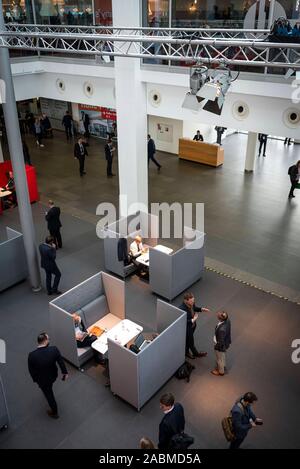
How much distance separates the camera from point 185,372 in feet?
22.7

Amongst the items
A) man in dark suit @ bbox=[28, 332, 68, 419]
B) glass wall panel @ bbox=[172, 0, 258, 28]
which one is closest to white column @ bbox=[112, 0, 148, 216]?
glass wall panel @ bbox=[172, 0, 258, 28]

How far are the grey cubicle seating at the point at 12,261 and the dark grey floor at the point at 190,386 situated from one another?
0.25 metres

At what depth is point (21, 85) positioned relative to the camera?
45.0 feet

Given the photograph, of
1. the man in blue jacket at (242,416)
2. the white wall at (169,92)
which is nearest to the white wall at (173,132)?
the white wall at (169,92)

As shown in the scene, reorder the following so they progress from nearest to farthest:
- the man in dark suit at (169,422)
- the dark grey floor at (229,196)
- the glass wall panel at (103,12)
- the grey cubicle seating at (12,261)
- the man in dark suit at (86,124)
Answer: the man in dark suit at (169,422), the grey cubicle seating at (12,261), the dark grey floor at (229,196), the glass wall panel at (103,12), the man in dark suit at (86,124)

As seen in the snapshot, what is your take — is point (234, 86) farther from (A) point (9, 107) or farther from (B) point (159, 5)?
(A) point (9, 107)

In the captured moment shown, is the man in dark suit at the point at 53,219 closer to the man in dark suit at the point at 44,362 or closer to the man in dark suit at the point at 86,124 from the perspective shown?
the man in dark suit at the point at 44,362

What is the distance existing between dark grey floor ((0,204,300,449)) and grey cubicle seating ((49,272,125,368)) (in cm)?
35

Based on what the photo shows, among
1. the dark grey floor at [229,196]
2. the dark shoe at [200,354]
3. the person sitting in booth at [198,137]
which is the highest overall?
the person sitting in booth at [198,137]

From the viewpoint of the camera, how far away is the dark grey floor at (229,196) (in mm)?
10492

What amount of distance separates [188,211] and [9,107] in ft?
21.8

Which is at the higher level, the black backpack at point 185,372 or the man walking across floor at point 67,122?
the man walking across floor at point 67,122

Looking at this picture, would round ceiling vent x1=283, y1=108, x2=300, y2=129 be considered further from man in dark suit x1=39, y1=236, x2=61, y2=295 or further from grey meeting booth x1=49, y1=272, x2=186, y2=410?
man in dark suit x1=39, y1=236, x2=61, y2=295
